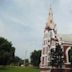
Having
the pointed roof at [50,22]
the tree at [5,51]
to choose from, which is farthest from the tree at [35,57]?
the pointed roof at [50,22]

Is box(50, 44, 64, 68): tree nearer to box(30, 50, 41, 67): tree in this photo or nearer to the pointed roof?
the pointed roof

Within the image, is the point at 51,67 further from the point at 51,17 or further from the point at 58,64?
the point at 51,17

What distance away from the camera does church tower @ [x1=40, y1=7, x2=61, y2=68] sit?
207 feet

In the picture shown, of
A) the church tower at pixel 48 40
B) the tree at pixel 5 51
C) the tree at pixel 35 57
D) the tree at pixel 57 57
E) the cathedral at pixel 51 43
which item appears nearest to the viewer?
the tree at pixel 57 57

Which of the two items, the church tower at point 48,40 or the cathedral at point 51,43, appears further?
the church tower at point 48,40

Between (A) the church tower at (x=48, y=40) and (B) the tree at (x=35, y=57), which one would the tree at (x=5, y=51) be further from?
(B) the tree at (x=35, y=57)

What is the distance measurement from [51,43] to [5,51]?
90.1 ft

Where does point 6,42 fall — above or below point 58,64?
above

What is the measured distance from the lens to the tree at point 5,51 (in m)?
84.7

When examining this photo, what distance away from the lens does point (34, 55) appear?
118 m

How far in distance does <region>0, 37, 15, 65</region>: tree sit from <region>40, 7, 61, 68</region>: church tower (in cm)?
2150

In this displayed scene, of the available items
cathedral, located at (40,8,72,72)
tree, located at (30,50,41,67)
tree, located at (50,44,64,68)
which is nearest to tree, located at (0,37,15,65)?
cathedral, located at (40,8,72,72)

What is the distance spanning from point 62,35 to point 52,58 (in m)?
7.18

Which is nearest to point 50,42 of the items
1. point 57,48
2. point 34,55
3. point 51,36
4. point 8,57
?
point 51,36
